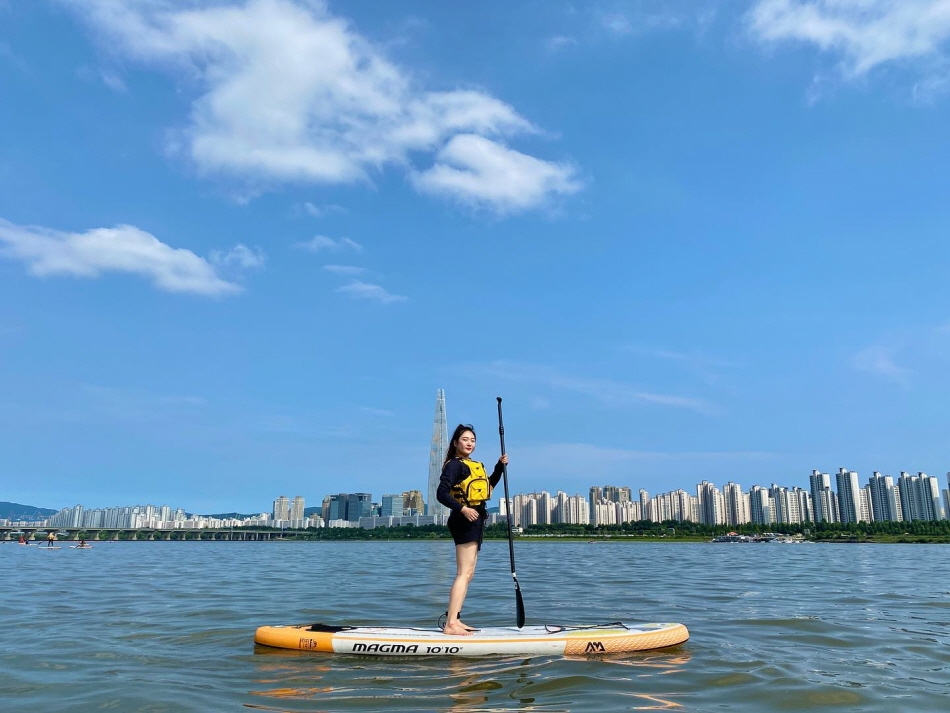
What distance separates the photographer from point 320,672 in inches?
286

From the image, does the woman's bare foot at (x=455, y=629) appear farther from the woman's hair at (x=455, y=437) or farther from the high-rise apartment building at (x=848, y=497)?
the high-rise apartment building at (x=848, y=497)

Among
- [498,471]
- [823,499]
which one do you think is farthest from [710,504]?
[498,471]

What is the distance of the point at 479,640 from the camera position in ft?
25.7

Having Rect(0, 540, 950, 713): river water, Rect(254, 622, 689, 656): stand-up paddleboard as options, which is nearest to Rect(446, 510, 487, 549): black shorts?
Rect(254, 622, 689, 656): stand-up paddleboard

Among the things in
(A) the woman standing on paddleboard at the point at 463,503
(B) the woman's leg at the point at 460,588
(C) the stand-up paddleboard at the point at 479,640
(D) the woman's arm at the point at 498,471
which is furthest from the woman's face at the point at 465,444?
(C) the stand-up paddleboard at the point at 479,640

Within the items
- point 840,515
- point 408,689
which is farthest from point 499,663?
point 840,515

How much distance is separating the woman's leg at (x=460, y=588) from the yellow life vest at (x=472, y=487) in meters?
0.53

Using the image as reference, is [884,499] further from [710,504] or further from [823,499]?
[710,504]

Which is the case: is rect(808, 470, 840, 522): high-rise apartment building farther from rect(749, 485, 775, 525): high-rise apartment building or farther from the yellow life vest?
the yellow life vest

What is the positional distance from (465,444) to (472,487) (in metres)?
0.54

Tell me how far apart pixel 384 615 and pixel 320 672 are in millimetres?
4893

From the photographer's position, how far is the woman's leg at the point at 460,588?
819 centimetres

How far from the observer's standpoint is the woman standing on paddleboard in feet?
27.0

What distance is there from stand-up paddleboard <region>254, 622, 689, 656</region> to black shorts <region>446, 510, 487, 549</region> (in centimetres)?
110
